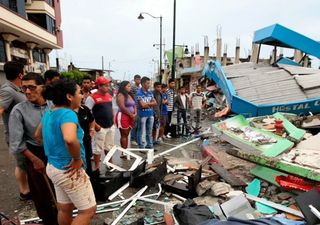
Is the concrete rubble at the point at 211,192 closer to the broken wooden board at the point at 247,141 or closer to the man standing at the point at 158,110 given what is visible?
the broken wooden board at the point at 247,141

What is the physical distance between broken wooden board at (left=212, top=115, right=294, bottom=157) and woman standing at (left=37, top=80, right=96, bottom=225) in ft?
9.88

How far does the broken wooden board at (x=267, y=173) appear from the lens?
4027 mm

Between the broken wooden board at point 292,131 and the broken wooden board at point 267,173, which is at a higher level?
the broken wooden board at point 292,131

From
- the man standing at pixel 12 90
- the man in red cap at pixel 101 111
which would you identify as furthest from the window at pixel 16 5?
the man standing at pixel 12 90

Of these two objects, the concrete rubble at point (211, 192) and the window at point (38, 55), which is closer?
the concrete rubble at point (211, 192)

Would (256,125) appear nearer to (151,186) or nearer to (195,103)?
(151,186)

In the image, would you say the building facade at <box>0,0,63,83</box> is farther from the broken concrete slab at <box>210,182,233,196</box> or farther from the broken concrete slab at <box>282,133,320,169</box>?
the broken concrete slab at <box>282,133,320,169</box>

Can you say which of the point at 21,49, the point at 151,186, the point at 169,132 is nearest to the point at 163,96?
the point at 169,132

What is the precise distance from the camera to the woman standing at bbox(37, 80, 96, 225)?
7.46 feet

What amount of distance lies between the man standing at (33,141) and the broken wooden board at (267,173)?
10.1ft

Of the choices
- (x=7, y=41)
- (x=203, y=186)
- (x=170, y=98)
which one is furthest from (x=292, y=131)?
(x=7, y=41)

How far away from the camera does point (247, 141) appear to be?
200 inches

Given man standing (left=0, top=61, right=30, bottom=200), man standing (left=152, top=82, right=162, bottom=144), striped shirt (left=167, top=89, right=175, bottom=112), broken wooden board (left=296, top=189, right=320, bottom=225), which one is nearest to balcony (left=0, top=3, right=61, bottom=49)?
striped shirt (left=167, top=89, right=175, bottom=112)

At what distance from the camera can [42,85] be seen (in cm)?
305
